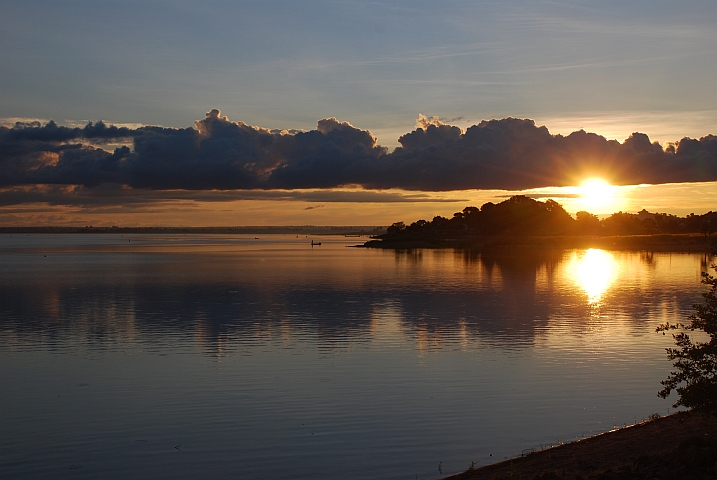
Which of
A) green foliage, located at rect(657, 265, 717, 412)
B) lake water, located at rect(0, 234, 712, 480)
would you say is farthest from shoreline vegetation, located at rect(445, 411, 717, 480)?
lake water, located at rect(0, 234, 712, 480)

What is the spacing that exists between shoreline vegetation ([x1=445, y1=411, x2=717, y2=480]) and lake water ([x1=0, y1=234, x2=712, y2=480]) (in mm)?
1200

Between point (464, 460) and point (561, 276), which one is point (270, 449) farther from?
point (561, 276)

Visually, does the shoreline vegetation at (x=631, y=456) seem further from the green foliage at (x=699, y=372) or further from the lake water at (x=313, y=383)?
the lake water at (x=313, y=383)

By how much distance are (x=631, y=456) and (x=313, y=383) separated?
40.5ft

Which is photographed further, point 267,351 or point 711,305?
point 267,351

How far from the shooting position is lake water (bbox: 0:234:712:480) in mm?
17500

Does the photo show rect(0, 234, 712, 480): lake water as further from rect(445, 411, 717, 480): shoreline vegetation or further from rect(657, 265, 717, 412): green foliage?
rect(657, 265, 717, 412): green foliage

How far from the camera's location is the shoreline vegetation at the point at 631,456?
1383 cm

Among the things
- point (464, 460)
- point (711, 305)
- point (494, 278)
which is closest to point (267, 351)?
point (464, 460)

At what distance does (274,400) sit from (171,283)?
5446 centimetres

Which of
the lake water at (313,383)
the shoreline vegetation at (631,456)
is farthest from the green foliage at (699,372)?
the lake water at (313,383)

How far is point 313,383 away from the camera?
25.2 meters

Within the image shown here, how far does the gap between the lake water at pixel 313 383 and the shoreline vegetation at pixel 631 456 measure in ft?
3.94

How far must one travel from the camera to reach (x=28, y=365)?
95.0 feet
